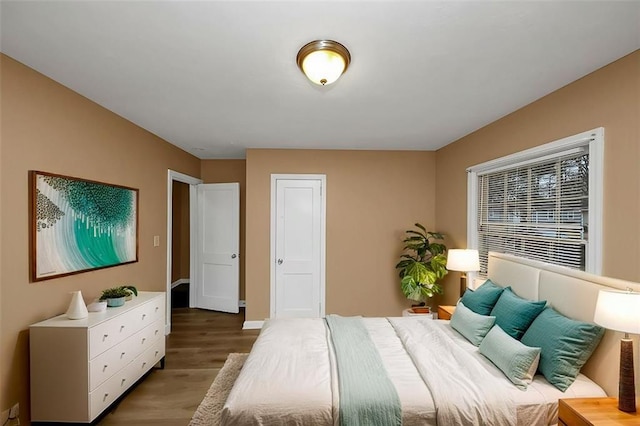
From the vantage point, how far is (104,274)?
2.82 metres

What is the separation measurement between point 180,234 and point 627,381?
697cm

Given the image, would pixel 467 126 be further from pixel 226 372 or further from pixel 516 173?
pixel 226 372

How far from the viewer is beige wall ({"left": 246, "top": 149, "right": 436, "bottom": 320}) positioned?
4.45 meters

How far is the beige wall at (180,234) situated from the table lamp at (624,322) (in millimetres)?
6726

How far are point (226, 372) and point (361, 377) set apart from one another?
5.81 feet

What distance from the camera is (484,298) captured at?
2.59 metres

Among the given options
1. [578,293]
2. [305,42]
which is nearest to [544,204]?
[578,293]

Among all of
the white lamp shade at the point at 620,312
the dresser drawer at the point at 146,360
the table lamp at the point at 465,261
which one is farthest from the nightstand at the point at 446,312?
the dresser drawer at the point at 146,360

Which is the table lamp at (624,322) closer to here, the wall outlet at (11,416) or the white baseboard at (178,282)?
the wall outlet at (11,416)

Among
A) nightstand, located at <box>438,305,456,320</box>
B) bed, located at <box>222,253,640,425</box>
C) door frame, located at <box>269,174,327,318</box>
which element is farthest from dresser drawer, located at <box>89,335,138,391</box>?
nightstand, located at <box>438,305,456,320</box>

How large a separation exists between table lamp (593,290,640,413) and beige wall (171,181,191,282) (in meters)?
6.73

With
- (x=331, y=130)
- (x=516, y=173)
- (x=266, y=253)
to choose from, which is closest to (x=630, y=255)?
(x=516, y=173)

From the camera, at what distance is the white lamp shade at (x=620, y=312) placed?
1.42 metres

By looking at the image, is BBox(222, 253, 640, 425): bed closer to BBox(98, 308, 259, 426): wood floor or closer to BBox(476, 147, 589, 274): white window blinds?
BBox(476, 147, 589, 274): white window blinds
